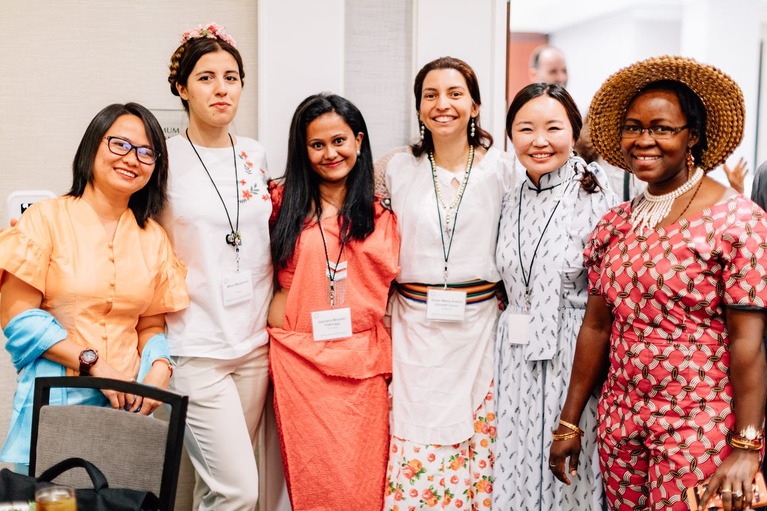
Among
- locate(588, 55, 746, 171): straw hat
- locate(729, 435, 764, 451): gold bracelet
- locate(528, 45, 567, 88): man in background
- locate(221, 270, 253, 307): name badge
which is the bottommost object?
locate(729, 435, 764, 451): gold bracelet

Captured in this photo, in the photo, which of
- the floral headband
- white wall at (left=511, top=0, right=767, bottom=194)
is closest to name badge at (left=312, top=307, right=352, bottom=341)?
the floral headband

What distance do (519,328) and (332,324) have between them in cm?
66

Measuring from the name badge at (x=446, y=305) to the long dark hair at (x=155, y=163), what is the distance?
3.29 ft

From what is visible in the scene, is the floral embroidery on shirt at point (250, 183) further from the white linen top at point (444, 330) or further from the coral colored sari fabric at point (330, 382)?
the white linen top at point (444, 330)

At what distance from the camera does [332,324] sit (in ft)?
8.12

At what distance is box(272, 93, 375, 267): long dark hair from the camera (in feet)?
8.11

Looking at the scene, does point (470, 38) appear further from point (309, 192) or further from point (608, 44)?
point (608, 44)

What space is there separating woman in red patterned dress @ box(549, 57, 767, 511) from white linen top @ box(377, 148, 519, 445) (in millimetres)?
569

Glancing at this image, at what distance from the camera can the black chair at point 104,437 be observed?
1797 mm

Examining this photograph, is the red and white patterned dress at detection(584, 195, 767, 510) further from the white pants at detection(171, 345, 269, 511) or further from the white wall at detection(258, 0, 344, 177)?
the white wall at detection(258, 0, 344, 177)

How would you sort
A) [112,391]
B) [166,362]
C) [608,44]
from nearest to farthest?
1. [112,391]
2. [166,362]
3. [608,44]

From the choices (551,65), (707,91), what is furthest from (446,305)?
(551,65)

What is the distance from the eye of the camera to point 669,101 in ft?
6.14

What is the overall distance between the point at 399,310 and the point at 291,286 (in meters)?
0.42
